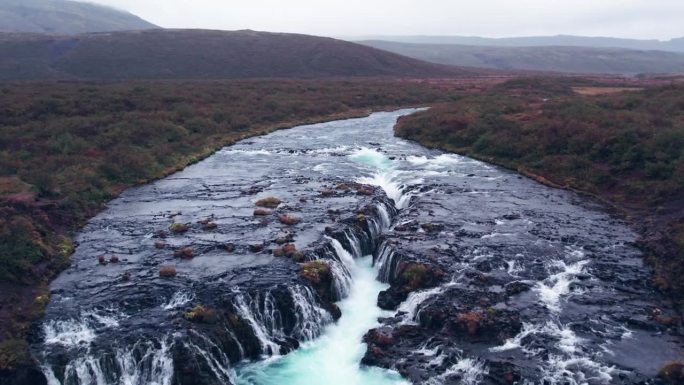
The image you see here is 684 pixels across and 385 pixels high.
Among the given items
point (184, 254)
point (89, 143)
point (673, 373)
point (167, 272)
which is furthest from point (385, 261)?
point (89, 143)

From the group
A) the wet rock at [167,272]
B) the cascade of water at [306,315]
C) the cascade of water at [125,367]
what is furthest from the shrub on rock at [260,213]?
the cascade of water at [125,367]

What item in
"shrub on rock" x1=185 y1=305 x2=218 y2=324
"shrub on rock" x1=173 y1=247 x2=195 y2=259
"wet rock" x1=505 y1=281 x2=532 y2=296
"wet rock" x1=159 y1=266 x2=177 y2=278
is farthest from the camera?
"shrub on rock" x1=173 y1=247 x2=195 y2=259

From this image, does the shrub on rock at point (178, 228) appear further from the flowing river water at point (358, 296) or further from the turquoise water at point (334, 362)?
the turquoise water at point (334, 362)

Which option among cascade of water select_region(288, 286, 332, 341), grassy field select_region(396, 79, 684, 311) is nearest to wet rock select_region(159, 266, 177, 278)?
cascade of water select_region(288, 286, 332, 341)

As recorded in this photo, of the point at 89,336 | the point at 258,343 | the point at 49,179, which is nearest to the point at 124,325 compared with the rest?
the point at 89,336

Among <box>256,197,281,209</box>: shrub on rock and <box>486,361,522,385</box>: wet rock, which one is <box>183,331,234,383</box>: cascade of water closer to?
<box>486,361,522,385</box>: wet rock
